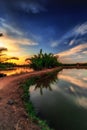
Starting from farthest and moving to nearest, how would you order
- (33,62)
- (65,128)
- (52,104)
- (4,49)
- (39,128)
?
(33,62)
(4,49)
(52,104)
(65,128)
(39,128)

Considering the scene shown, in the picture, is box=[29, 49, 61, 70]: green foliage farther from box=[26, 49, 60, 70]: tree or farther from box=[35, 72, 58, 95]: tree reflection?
box=[35, 72, 58, 95]: tree reflection

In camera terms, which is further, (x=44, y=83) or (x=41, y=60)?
(x=41, y=60)

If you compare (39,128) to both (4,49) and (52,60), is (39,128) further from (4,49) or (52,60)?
(52,60)

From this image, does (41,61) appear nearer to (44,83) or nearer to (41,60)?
(41,60)

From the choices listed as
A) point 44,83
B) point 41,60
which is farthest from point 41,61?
point 44,83

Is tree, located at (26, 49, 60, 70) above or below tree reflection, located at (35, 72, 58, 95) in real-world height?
above

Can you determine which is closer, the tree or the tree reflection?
the tree reflection

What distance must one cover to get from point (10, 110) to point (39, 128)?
6.89ft

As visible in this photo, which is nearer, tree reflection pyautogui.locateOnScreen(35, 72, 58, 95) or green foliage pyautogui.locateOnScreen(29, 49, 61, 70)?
tree reflection pyautogui.locateOnScreen(35, 72, 58, 95)

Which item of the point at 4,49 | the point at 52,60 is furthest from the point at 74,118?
the point at 52,60

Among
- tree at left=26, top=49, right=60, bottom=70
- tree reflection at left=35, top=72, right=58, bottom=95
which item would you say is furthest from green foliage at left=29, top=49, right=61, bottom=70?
tree reflection at left=35, top=72, right=58, bottom=95

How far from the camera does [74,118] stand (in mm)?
7441

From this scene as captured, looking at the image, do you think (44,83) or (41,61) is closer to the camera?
(44,83)

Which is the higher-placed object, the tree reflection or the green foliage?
the green foliage
